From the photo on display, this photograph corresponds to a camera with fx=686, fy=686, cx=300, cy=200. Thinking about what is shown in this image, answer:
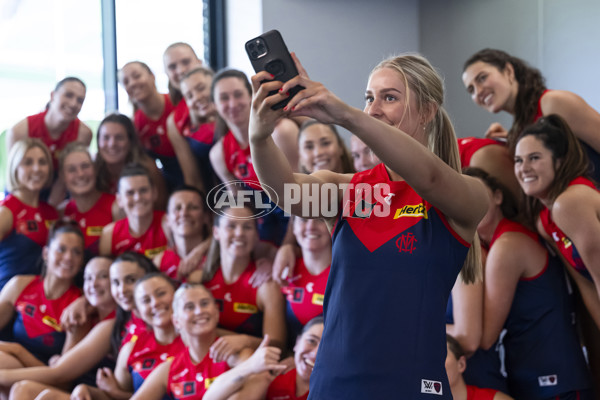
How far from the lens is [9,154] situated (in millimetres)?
3688

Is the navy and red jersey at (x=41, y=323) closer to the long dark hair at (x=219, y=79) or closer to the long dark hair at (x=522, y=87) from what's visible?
the long dark hair at (x=219, y=79)

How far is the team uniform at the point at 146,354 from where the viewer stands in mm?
2961

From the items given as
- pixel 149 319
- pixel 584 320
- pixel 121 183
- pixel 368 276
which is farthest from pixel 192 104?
pixel 368 276

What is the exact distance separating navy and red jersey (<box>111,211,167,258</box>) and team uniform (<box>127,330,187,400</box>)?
0.51 meters

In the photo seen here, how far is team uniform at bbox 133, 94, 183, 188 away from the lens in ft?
12.4

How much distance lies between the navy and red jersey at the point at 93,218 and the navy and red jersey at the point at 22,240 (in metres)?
0.15

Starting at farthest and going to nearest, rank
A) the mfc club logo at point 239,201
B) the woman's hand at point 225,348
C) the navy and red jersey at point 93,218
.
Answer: the navy and red jersey at point 93,218, the mfc club logo at point 239,201, the woman's hand at point 225,348

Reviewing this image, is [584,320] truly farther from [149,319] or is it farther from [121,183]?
[121,183]

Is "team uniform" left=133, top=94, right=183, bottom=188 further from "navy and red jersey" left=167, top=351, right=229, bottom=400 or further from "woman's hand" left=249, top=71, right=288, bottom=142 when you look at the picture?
"woman's hand" left=249, top=71, right=288, bottom=142

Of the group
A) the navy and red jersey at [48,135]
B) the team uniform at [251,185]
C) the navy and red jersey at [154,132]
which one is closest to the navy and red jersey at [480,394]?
the team uniform at [251,185]

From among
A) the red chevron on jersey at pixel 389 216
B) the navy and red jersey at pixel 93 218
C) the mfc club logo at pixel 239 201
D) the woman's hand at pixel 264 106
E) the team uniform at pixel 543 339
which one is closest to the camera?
the woman's hand at pixel 264 106

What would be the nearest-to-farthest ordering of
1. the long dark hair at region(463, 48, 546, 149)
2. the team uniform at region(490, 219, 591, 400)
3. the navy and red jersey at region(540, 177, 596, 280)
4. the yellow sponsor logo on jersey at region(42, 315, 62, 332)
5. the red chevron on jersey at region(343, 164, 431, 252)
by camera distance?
the red chevron on jersey at region(343, 164, 431, 252), the navy and red jersey at region(540, 177, 596, 280), the team uniform at region(490, 219, 591, 400), the long dark hair at region(463, 48, 546, 149), the yellow sponsor logo on jersey at region(42, 315, 62, 332)

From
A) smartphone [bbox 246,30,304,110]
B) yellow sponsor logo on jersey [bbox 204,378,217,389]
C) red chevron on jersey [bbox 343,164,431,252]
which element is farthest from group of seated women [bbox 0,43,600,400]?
smartphone [bbox 246,30,304,110]

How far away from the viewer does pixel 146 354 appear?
3.01 meters
